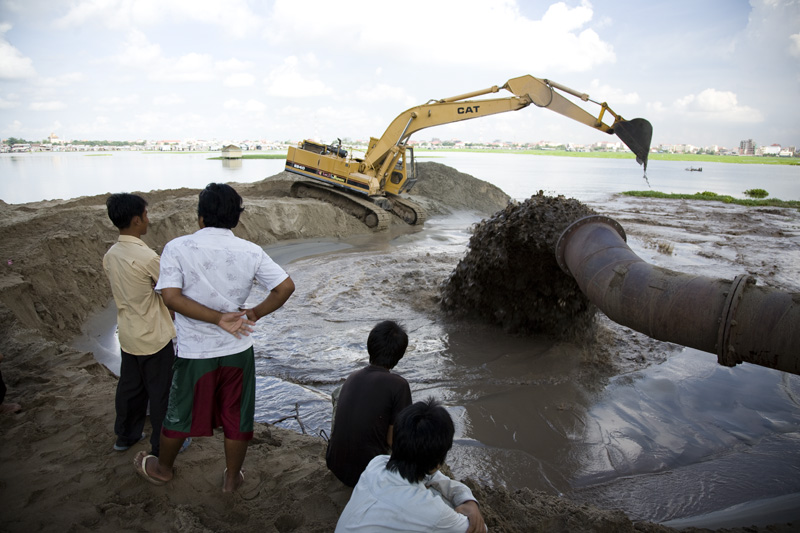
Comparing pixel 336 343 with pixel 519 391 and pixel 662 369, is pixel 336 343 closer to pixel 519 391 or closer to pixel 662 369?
pixel 519 391

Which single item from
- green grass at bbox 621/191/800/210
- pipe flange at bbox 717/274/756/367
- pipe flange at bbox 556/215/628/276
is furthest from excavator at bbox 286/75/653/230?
green grass at bbox 621/191/800/210

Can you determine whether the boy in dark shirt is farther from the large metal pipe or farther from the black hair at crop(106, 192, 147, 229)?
the large metal pipe

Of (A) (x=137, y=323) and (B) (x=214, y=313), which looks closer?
(B) (x=214, y=313)

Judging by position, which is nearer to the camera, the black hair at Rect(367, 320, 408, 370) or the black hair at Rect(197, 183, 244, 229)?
the black hair at Rect(197, 183, 244, 229)

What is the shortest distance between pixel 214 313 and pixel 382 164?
13.8 metres

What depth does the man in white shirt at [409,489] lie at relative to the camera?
1879 mm

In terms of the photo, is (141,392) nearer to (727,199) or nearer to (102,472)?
(102,472)

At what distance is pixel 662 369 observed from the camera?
230 inches

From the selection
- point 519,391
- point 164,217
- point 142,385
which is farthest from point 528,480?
point 164,217

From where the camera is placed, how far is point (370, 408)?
2.56m

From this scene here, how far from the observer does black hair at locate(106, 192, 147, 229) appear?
114 inches

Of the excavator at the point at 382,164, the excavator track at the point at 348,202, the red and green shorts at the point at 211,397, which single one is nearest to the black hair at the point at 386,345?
the red and green shorts at the point at 211,397

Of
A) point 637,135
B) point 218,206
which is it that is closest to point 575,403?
point 218,206

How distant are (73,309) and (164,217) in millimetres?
4424
